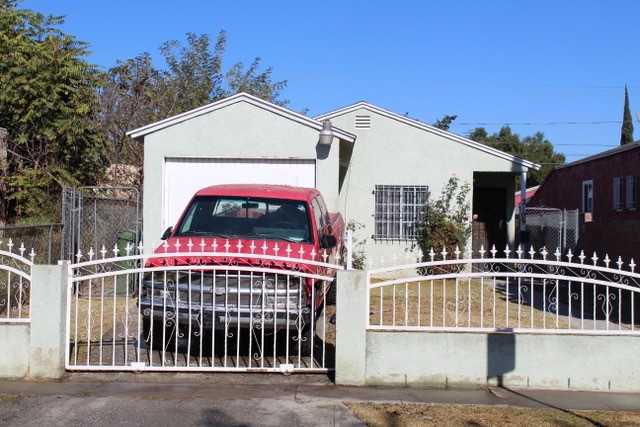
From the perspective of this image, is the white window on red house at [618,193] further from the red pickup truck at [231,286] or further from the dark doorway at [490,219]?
the red pickup truck at [231,286]

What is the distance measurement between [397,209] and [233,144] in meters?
4.65

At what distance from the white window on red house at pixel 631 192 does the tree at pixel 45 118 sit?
14081mm

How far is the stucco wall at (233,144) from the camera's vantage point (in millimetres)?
13891

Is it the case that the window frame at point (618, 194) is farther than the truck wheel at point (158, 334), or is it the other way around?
the window frame at point (618, 194)

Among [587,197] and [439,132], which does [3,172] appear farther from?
[587,197]

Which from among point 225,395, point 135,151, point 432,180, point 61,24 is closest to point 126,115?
→ point 135,151

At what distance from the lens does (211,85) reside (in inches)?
1069

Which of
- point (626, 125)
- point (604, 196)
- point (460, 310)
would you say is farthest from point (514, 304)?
point (626, 125)

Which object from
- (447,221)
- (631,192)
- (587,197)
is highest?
(587,197)

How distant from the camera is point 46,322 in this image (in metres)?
7.52

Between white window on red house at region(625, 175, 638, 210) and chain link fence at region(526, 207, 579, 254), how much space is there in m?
2.48

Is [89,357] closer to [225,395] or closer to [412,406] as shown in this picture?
[225,395]

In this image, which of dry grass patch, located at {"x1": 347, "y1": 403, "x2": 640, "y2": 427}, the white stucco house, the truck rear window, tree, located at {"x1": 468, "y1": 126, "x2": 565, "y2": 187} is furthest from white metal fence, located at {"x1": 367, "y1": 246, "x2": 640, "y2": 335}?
tree, located at {"x1": 468, "y1": 126, "x2": 565, "y2": 187}

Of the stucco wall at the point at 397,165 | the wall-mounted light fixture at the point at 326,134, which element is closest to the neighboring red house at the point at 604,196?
the stucco wall at the point at 397,165
